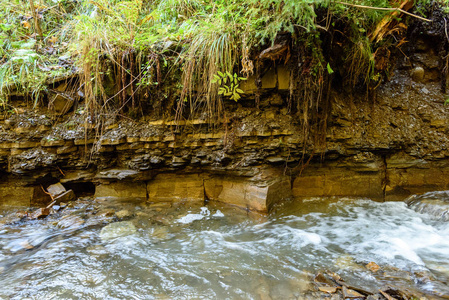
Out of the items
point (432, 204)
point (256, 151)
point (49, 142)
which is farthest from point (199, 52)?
point (432, 204)

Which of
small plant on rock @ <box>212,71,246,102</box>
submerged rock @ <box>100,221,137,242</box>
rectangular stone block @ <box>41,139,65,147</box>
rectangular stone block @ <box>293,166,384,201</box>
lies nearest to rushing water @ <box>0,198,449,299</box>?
submerged rock @ <box>100,221,137,242</box>

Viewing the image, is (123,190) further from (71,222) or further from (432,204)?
(432,204)

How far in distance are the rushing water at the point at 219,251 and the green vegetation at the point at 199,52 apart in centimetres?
149

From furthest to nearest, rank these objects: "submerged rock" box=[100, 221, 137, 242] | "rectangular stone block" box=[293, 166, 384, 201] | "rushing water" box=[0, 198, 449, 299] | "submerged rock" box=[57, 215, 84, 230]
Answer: "rectangular stone block" box=[293, 166, 384, 201] → "submerged rock" box=[57, 215, 84, 230] → "submerged rock" box=[100, 221, 137, 242] → "rushing water" box=[0, 198, 449, 299]

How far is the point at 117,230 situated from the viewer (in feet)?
9.73

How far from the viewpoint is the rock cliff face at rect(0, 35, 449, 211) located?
3395 millimetres

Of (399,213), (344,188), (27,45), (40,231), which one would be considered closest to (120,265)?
(40,231)

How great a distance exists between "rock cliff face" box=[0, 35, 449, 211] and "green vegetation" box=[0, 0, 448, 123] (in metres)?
0.27

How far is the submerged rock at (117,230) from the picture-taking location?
284 centimetres

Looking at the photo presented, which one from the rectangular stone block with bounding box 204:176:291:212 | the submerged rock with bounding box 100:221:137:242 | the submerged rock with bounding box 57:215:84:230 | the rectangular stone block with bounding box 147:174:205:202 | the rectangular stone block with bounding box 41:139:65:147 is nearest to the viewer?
the submerged rock with bounding box 100:221:137:242

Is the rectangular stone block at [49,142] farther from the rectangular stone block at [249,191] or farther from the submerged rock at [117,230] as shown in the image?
the rectangular stone block at [249,191]

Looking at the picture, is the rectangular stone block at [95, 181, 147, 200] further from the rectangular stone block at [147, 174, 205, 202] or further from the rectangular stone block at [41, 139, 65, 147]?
the rectangular stone block at [41, 139, 65, 147]

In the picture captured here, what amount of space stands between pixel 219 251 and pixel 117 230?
137cm

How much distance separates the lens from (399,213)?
321 centimetres
